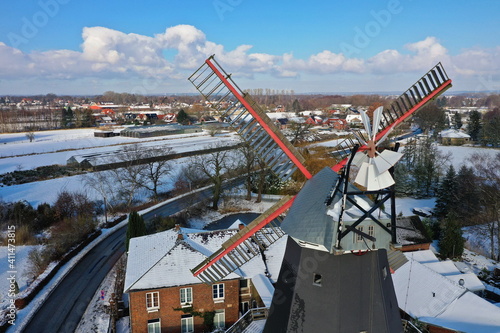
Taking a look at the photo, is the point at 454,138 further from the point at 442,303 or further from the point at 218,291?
the point at 218,291

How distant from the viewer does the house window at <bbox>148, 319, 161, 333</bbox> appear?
50.1ft

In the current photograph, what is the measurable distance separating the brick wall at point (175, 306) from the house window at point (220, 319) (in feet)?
0.47

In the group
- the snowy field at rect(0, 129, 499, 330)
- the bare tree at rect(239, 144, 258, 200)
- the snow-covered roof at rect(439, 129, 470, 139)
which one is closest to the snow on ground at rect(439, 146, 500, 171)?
the snowy field at rect(0, 129, 499, 330)

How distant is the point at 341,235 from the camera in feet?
21.2

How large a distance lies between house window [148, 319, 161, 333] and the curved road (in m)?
3.71

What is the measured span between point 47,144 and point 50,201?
129 feet

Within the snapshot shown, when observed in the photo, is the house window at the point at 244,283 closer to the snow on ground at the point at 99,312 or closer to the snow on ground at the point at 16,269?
the snow on ground at the point at 99,312

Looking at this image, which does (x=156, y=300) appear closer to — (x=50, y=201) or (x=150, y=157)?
(x=50, y=201)

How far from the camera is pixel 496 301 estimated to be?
18.3 metres

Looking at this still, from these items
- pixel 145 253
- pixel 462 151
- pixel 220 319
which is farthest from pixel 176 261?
pixel 462 151

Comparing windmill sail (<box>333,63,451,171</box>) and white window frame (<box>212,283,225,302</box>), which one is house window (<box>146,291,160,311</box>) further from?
windmill sail (<box>333,63,451,171</box>)

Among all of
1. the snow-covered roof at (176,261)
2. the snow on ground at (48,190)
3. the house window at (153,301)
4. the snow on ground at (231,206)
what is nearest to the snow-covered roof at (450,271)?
the snow-covered roof at (176,261)

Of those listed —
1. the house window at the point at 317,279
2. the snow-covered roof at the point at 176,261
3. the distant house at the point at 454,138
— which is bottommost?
the snow-covered roof at the point at 176,261

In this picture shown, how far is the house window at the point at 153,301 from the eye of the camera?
15.1 metres
